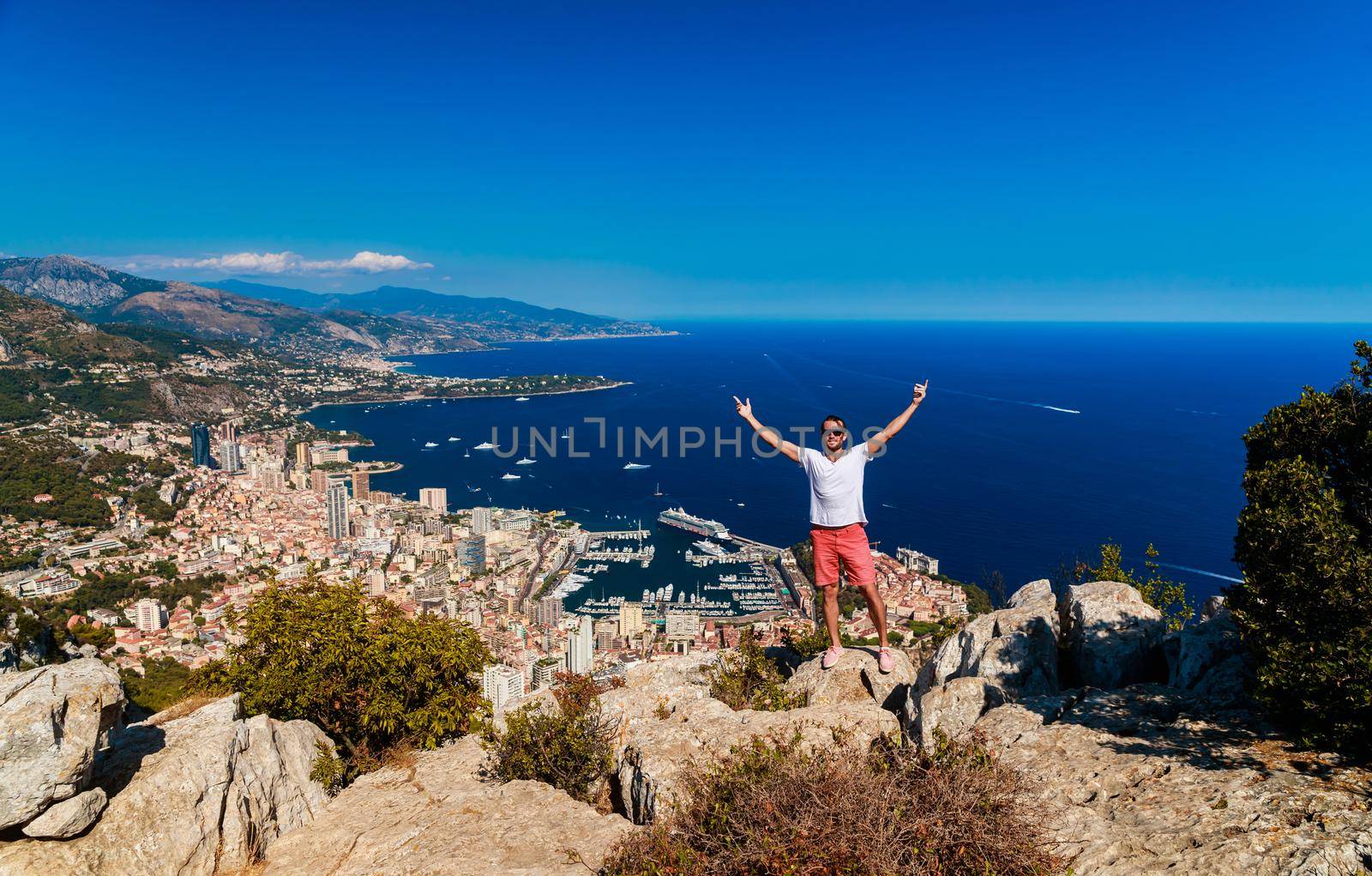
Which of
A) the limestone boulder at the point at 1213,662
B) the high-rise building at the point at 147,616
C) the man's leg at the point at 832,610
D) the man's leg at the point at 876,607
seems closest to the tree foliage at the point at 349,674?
the man's leg at the point at 832,610

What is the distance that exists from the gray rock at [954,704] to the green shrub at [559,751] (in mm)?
2839

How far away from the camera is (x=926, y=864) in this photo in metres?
3.29

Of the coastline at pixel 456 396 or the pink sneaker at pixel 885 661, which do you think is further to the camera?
the coastline at pixel 456 396

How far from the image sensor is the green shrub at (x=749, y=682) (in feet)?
24.0

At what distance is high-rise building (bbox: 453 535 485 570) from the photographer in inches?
1747

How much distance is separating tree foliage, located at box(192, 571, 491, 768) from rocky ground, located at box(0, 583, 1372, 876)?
0.51 m

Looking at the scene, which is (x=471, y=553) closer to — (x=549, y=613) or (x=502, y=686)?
(x=549, y=613)

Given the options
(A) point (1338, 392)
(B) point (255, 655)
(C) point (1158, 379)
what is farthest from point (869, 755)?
(C) point (1158, 379)

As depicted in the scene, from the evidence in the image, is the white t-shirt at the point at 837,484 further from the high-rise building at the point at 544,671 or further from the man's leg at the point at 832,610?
the high-rise building at the point at 544,671

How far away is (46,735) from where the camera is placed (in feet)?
13.8

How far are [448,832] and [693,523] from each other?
152 ft

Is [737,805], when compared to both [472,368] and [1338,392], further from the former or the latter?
[472,368]

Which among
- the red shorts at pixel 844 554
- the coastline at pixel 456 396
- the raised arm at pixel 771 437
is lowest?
the coastline at pixel 456 396

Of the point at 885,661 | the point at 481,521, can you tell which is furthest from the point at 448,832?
the point at 481,521
